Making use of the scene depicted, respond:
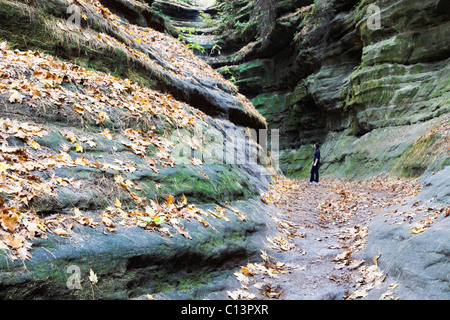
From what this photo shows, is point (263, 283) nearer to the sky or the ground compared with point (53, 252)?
nearer to the ground

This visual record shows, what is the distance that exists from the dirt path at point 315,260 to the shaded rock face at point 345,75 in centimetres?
443

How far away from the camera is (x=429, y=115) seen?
11969 mm

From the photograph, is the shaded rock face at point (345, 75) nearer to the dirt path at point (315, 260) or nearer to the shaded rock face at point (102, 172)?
the dirt path at point (315, 260)

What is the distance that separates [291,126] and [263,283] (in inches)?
823

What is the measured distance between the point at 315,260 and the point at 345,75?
17.0m

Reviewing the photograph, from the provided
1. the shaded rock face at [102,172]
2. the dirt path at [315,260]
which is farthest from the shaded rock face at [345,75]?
the shaded rock face at [102,172]

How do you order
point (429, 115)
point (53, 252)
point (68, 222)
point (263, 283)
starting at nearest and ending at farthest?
point (53, 252), point (68, 222), point (263, 283), point (429, 115)

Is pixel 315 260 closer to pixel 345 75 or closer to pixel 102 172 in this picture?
pixel 102 172

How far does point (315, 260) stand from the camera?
4.86m

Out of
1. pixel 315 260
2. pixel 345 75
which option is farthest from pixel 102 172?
pixel 345 75

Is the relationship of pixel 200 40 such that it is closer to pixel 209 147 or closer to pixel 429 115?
pixel 429 115

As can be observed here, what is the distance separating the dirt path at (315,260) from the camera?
3740mm
